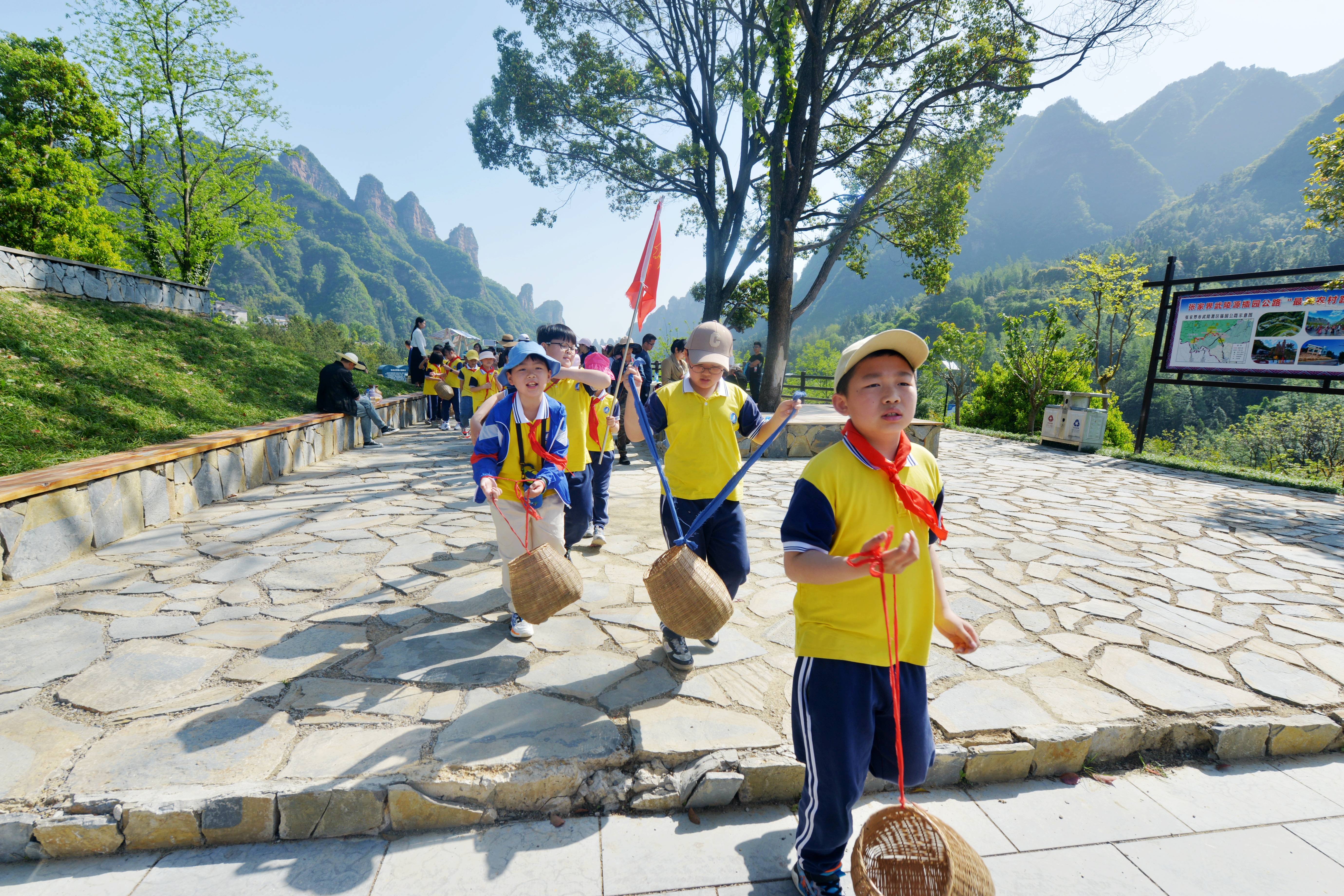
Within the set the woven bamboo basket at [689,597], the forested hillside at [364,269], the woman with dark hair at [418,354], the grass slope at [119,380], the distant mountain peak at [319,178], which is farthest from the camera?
the distant mountain peak at [319,178]

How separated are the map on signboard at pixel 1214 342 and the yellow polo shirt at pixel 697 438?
1138 cm

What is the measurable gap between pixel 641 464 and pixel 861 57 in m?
10.1

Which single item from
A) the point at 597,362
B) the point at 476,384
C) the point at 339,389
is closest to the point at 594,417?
the point at 597,362

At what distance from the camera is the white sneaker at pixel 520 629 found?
351 cm

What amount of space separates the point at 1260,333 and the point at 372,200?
18263 centimetres

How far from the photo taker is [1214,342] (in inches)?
403

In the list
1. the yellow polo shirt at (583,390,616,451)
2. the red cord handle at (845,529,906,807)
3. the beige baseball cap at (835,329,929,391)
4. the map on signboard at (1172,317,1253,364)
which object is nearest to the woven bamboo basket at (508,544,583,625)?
the red cord handle at (845,529,906,807)

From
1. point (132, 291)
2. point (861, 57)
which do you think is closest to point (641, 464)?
point (861, 57)

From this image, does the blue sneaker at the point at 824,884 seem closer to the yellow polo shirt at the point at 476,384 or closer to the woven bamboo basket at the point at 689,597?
the woven bamboo basket at the point at 689,597

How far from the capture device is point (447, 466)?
916 centimetres

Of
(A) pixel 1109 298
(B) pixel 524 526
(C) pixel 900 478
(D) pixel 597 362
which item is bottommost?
(B) pixel 524 526

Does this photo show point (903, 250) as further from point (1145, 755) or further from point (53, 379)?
point (53, 379)

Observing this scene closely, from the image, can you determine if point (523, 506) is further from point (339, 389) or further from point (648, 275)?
point (339, 389)

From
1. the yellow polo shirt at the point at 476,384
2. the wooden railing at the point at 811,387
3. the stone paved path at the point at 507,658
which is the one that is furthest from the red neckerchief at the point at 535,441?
the wooden railing at the point at 811,387
